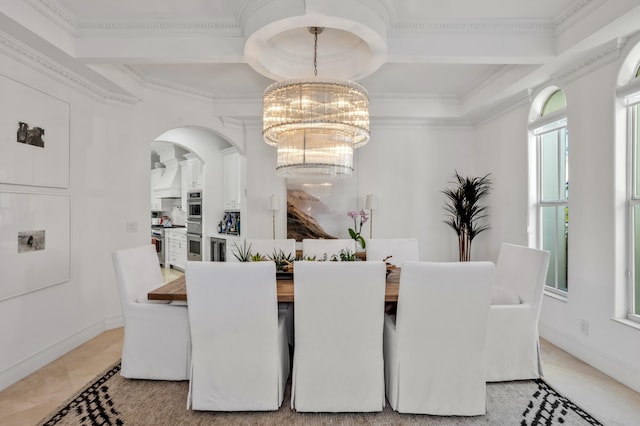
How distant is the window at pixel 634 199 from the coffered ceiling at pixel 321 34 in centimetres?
57

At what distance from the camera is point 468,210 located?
4.51 meters

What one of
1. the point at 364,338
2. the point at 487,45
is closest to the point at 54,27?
the point at 364,338

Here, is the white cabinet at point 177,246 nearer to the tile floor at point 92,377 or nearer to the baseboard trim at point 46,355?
the baseboard trim at point 46,355

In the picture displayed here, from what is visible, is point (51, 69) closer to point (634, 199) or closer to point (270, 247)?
point (270, 247)

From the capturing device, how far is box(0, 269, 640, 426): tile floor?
7.11 ft

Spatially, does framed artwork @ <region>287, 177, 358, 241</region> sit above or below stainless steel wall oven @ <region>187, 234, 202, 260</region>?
above

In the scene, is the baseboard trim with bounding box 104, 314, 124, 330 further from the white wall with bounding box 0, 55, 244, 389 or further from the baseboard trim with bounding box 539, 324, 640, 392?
the baseboard trim with bounding box 539, 324, 640, 392

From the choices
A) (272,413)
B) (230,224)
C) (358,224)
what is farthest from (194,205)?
(272,413)

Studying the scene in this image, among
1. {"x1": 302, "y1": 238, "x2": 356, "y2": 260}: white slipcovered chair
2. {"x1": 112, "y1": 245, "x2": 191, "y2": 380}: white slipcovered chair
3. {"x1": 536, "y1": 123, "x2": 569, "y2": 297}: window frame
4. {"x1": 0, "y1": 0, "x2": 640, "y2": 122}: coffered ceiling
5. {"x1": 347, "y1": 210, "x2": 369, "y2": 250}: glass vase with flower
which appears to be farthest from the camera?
{"x1": 347, "y1": 210, "x2": 369, "y2": 250}: glass vase with flower

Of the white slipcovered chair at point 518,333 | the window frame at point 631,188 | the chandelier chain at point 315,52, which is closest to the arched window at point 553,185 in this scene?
the window frame at point 631,188

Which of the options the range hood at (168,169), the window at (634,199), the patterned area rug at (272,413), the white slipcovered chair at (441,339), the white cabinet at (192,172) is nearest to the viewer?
the white slipcovered chair at (441,339)

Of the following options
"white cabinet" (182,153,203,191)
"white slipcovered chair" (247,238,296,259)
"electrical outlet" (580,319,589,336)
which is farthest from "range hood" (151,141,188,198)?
"electrical outlet" (580,319,589,336)

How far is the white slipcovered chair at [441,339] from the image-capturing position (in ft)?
6.39

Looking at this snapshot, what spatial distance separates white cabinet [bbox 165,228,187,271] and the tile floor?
401cm
